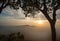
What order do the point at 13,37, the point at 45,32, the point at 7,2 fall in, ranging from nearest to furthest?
the point at 7,2, the point at 13,37, the point at 45,32

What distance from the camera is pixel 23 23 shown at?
47.9ft

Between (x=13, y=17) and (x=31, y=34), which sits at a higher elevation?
(x=13, y=17)

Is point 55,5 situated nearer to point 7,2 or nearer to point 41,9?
point 41,9

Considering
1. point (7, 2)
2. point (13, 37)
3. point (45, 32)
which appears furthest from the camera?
point (45, 32)

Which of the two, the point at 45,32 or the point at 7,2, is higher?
the point at 7,2

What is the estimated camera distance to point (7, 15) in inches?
566

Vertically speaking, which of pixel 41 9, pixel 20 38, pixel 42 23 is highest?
pixel 41 9

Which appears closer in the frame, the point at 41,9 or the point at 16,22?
the point at 41,9

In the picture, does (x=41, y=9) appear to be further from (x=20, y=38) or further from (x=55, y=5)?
(x=20, y=38)

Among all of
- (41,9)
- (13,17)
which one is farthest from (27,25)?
(41,9)

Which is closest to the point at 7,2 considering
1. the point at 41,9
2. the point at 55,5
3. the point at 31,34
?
the point at 41,9

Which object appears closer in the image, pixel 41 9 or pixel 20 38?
pixel 41 9

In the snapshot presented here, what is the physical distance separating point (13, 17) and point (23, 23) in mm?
934

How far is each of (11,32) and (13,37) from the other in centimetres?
74
